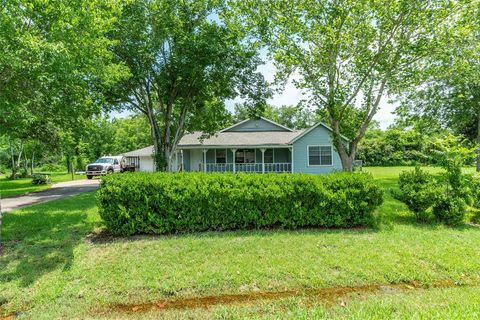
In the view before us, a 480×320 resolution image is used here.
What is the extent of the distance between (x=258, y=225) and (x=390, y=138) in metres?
34.8

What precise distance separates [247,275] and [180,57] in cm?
1059

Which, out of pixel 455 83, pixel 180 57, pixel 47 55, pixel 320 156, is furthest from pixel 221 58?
pixel 455 83

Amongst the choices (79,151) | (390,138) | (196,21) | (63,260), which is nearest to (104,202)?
(63,260)

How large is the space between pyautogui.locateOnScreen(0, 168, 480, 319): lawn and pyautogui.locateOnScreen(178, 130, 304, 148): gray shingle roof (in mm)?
13686

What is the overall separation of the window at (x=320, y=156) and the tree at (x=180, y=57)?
6719mm

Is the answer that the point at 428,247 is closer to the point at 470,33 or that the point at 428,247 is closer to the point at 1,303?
the point at 1,303

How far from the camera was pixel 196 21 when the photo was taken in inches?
512

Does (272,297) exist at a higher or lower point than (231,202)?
lower

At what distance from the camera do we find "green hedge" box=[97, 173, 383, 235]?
235 inches

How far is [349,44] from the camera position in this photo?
916cm

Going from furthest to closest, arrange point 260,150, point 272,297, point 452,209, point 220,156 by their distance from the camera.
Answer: point 220,156 < point 260,150 < point 452,209 < point 272,297

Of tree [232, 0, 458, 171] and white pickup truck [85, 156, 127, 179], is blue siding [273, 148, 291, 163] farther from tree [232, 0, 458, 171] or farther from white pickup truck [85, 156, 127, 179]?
white pickup truck [85, 156, 127, 179]

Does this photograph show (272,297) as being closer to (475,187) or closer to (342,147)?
(475,187)

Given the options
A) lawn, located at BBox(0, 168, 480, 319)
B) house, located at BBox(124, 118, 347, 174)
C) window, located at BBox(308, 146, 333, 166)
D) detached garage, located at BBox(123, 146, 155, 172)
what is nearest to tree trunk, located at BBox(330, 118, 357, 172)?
lawn, located at BBox(0, 168, 480, 319)
